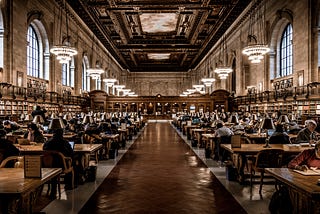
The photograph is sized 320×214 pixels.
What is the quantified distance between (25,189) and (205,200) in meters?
3.37

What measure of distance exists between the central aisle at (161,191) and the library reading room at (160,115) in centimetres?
3

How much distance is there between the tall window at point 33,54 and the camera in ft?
67.1

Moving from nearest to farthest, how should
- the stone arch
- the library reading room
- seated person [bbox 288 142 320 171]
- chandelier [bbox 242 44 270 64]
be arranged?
seated person [bbox 288 142 320 171], the library reading room, chandelier [bbox 242 44 270 64], the stone arch

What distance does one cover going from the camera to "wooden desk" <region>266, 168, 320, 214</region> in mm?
3105

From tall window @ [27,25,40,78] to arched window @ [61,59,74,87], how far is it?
4157 millimetres

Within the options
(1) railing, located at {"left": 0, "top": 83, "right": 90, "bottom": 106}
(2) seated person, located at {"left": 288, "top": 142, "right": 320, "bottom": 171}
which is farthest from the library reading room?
(1) railing, located at {"left": 0, "top": 83, "right": 90, "bottom": 106}

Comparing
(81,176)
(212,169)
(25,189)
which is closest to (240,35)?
(212,169)

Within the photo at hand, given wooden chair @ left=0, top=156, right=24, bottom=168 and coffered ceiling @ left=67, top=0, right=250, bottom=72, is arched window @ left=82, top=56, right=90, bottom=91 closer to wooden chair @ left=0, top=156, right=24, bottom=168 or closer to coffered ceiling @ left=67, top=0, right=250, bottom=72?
coffered ceiling @ left=67, top=0, right=250, bottom=72

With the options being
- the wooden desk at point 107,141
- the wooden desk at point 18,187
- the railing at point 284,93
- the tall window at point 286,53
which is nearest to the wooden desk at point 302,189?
the wooden desk at point 18,187

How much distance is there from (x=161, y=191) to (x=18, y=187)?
11.5 ft

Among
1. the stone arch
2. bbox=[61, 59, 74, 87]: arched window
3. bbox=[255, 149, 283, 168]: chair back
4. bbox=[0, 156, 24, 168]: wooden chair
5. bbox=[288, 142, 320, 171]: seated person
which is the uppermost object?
the stone arch

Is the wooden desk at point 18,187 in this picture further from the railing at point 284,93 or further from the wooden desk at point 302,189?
the railing at point 284,93

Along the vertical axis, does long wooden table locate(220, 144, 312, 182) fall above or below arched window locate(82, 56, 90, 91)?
below

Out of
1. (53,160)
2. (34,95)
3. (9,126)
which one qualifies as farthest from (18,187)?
(34,95)
